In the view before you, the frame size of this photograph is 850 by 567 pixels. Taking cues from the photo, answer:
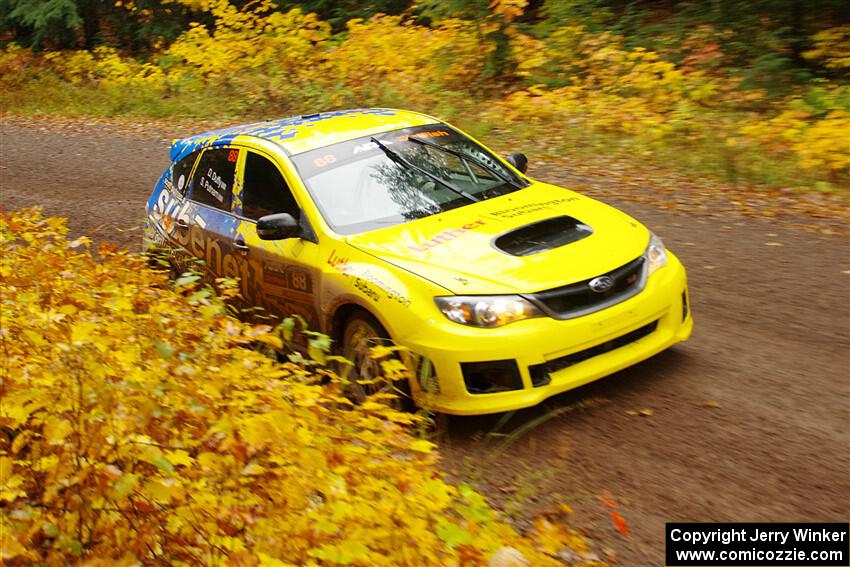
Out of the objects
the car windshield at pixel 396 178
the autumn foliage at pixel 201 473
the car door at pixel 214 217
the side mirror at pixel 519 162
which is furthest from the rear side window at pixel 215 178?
the autumn foliage at pixel 201 473

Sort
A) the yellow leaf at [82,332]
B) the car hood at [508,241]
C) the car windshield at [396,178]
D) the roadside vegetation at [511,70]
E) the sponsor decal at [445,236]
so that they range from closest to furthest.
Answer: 1. the yellow leaf at [82,332]
2. the car hood at [508,241]
3. the sponsor decal at [445,236]
4. the car windshield at [396,178]
5. the roadside vegetation at [511,70]

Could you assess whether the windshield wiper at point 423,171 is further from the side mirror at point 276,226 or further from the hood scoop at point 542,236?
the side mirror at point 276,226

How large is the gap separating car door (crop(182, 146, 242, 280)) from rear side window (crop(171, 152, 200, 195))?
0.12 m

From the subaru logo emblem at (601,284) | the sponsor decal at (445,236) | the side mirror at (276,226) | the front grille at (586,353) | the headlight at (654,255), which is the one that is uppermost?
the side mirror at (276,226)

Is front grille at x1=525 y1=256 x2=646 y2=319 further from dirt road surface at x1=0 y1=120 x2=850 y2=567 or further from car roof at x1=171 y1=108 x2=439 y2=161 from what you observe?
car roof at x1=171 y1=108 x2=439 y2=161

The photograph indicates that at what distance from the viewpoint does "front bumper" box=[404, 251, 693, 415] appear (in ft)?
16.7

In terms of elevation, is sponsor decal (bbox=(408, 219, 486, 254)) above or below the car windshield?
below

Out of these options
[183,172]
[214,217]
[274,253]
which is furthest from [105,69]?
[274,253]

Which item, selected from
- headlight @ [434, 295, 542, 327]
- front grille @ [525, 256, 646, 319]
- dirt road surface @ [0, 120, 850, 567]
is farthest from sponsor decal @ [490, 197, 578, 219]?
A: dirt road surface @ [0, 120, 850, 567]

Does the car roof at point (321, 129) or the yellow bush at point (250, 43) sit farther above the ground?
the car roof at point (321, 129)

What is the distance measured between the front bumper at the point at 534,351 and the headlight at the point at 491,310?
1.7 inches

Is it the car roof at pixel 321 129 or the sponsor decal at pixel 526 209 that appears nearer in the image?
the sponsor decal at pixel 526 209

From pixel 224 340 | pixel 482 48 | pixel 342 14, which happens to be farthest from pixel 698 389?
pixel 342 14

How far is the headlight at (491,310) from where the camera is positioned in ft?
16.8
